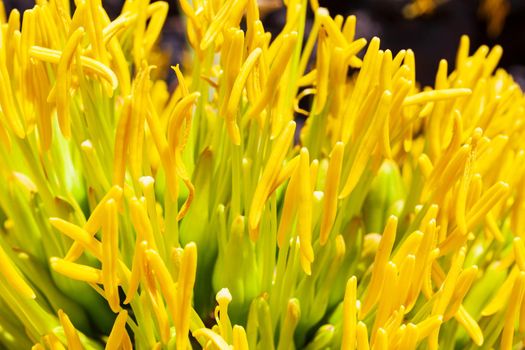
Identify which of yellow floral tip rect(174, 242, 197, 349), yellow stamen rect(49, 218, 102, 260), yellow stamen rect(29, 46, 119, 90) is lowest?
yellow floral tip rect(174, 242, 197, 349)

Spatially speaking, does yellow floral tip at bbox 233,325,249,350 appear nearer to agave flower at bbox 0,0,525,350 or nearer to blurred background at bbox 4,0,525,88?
agave flower at bbox 0,0,525,350

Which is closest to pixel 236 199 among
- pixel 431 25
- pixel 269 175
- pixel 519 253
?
pixel 269 175

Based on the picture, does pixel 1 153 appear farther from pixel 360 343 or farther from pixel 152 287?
Result: pixel 360 343

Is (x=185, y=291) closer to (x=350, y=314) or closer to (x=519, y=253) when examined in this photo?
(x=350, y=314)

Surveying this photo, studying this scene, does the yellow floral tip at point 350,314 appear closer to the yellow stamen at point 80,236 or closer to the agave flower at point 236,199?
the agave flower at point 236,199

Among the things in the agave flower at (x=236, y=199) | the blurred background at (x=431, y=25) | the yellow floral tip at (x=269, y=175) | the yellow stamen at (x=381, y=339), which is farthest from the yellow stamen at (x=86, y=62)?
the blurred background at (x=431, y=25)

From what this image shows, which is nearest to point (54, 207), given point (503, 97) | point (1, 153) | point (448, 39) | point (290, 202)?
point (1, 153)

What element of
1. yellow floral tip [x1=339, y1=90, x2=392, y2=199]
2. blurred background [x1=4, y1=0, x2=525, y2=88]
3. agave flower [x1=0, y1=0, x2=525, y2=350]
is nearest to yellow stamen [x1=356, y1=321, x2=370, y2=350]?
agave flower [x1=0, y1=0, x2=525, y2=350]
